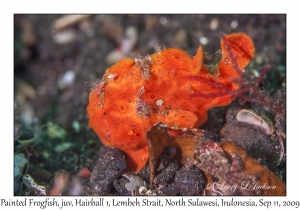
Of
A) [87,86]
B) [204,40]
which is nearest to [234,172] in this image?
[87,86]

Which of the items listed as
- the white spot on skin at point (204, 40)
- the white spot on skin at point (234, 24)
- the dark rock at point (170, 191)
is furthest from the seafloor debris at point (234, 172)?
the white spot on skin at point (234, 24)

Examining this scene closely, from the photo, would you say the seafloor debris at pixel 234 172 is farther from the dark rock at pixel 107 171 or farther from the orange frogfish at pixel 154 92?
the dark rock at pixel 107 171

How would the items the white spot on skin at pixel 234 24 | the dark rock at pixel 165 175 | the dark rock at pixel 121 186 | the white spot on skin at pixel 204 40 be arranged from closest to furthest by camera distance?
Result: the dark rock at pixel 165 175 < the dark rock at pixel 121 186 < the white spot on skin at pixel 204 40 < the white spot on skin at pixel 234 24

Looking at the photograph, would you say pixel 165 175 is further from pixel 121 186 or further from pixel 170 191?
pixel 121 186

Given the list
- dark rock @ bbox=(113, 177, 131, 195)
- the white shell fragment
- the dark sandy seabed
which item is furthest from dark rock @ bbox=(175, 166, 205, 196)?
the white shell fragment

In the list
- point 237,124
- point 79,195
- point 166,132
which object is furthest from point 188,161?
point 79,195

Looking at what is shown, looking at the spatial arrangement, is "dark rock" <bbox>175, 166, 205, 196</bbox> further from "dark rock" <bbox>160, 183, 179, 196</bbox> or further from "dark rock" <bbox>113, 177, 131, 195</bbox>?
"dark rock" <bbox>113, 177, 131, 195</bbox>

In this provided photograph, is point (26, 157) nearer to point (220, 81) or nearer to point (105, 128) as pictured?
point (105, 128)
